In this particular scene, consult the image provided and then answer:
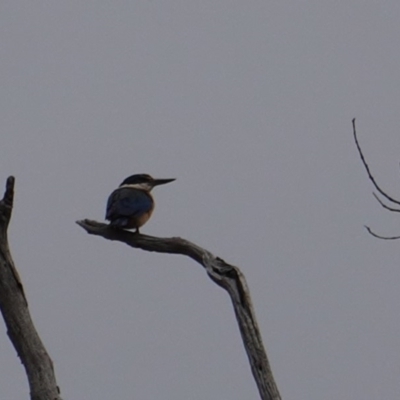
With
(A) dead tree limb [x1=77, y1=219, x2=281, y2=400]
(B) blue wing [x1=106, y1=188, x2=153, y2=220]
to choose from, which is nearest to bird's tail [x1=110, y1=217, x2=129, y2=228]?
(B) blue wing [x1=106, y1=188, x2=153, y2=220]

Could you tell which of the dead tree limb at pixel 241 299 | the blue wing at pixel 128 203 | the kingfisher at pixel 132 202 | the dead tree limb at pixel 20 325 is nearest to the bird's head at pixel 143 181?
the kingfisher at pixel 132 202

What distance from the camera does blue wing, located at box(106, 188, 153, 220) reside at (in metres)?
9.34

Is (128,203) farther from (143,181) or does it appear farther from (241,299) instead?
Answer: (241,299)

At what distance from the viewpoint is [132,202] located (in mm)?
9734

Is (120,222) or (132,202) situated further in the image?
(132,202)

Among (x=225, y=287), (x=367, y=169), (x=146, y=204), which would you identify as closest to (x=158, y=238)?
(x=225, y=287)

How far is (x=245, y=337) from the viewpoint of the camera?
5.66 metres

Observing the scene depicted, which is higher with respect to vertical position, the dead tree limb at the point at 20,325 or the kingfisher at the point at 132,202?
the kingfisher at the point at 132,202

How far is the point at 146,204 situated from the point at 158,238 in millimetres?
3014

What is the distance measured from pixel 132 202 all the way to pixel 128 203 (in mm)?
106

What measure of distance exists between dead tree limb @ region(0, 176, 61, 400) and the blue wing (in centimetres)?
319

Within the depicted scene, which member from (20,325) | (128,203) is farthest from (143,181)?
(20,325)

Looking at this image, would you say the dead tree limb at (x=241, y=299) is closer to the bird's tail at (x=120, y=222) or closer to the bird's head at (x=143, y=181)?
the bird's tail at (x=120, y=222)

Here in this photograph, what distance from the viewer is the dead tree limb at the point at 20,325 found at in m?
5.72
